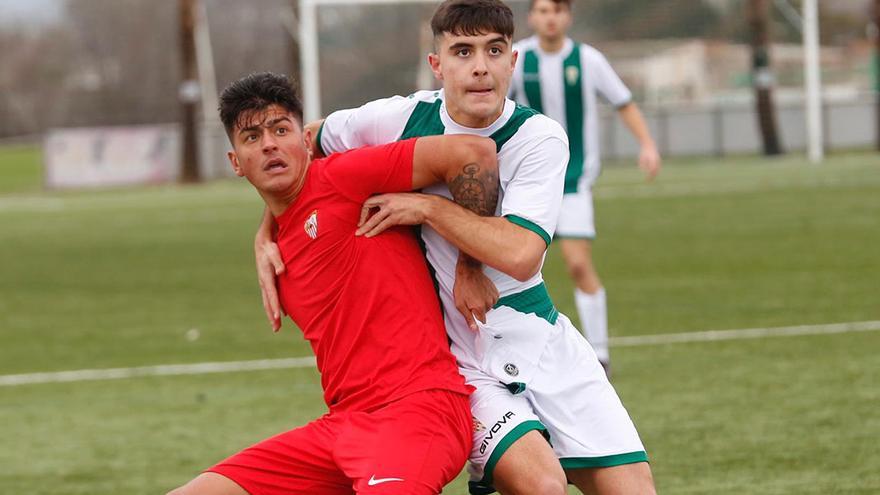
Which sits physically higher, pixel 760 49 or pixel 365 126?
pixel 365 126

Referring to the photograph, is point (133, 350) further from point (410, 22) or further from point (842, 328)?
point (410, 22)

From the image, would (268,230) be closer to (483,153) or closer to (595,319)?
(483,153)

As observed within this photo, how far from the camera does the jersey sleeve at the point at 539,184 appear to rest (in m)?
4.61

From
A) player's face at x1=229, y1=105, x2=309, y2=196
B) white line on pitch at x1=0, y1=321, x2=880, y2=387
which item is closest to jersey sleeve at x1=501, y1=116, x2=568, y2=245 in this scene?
player's face at x1=229, y1=105, x2=309, y2=196

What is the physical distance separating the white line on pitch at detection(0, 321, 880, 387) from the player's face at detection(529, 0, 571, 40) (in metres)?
2.33

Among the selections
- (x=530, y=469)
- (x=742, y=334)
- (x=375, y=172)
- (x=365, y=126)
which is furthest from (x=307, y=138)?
(x=742, y=334)

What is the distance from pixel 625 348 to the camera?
34.4 feet

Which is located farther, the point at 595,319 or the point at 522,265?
the point at 595,319

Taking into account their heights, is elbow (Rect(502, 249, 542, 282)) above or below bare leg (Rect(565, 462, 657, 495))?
above

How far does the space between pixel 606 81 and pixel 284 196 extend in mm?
5596

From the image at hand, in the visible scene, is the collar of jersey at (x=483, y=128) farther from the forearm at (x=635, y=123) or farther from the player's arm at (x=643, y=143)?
the forearm at (x=635, y=123)

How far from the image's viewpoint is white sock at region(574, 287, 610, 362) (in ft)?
31.0

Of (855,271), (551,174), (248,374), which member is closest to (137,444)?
(248,374)

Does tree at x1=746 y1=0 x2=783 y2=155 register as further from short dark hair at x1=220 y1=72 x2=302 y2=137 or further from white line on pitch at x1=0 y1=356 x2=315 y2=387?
short dark hair at x1=220 y1=72 x2=302 y2=137
